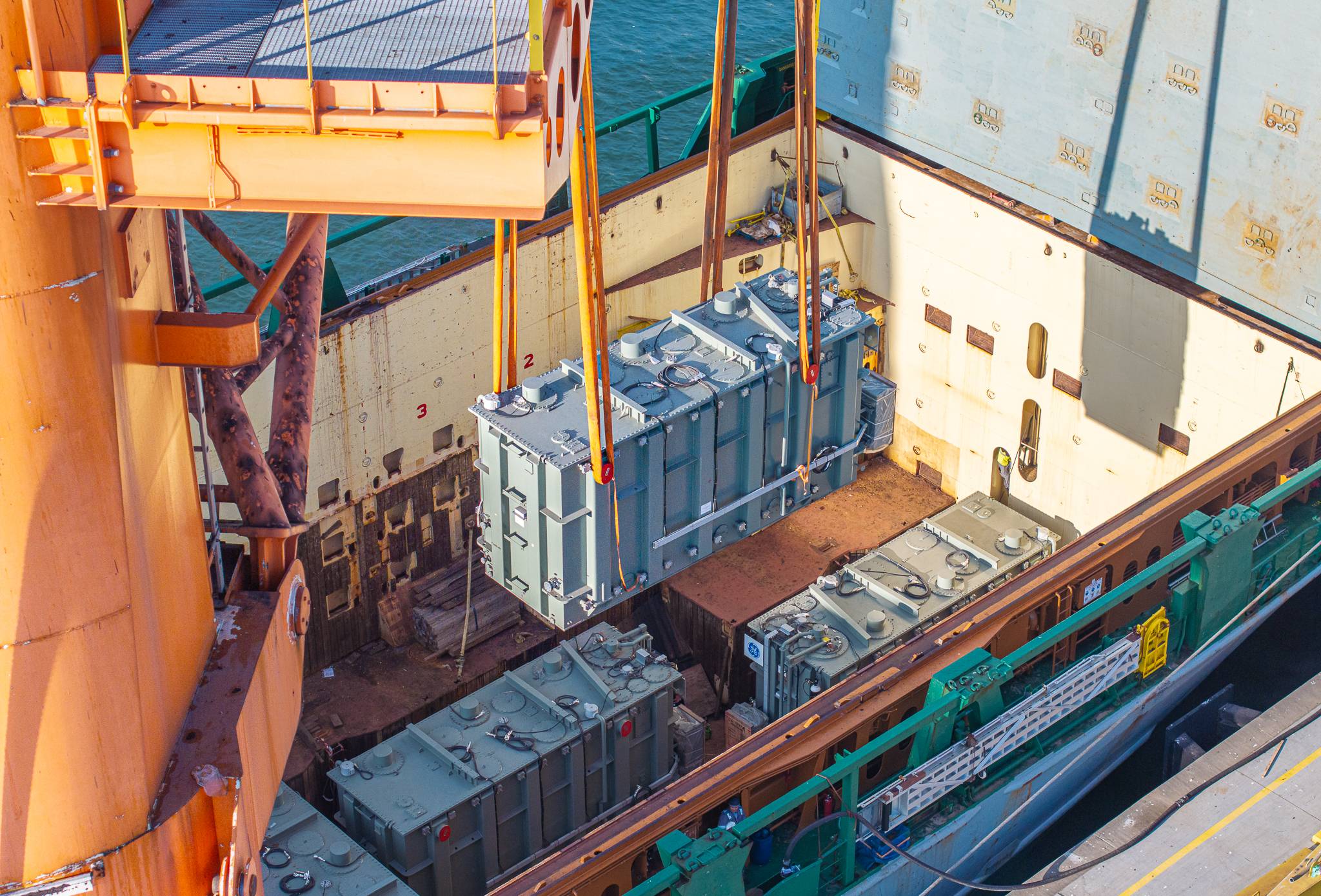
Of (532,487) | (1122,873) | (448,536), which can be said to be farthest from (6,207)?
(448,536)

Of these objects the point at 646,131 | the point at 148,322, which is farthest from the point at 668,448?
the point at 646,131

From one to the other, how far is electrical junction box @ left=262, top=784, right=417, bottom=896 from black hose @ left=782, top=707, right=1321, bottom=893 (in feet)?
9.46

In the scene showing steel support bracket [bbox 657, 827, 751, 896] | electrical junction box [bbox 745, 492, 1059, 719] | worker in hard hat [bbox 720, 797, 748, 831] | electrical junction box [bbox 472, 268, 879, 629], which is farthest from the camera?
electrical junction box [bbox 745, 492, 1059, 719]

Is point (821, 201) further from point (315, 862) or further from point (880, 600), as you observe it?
point (315, 862)

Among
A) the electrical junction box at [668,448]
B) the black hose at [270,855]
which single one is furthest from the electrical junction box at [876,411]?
the black hose at [270,855]

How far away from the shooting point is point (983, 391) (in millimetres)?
18609

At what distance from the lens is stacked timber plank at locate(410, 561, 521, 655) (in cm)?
1681

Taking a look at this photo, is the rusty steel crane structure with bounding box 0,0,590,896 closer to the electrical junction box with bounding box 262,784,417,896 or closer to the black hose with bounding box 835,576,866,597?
A: the electrical junction box with bounding box 262,784,417,896

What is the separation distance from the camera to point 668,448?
1264cm

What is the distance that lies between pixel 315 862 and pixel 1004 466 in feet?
30.8

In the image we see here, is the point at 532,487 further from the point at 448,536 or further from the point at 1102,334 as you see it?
the point at 1102,334

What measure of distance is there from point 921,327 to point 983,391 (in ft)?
3.38

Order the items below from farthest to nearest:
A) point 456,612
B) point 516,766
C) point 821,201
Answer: point 821,201 → point 456,612 → point 516,766

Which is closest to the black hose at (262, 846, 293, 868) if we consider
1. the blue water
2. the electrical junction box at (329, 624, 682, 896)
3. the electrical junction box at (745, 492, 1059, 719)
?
the electrical junction box at (329, 624, 682, 896)
